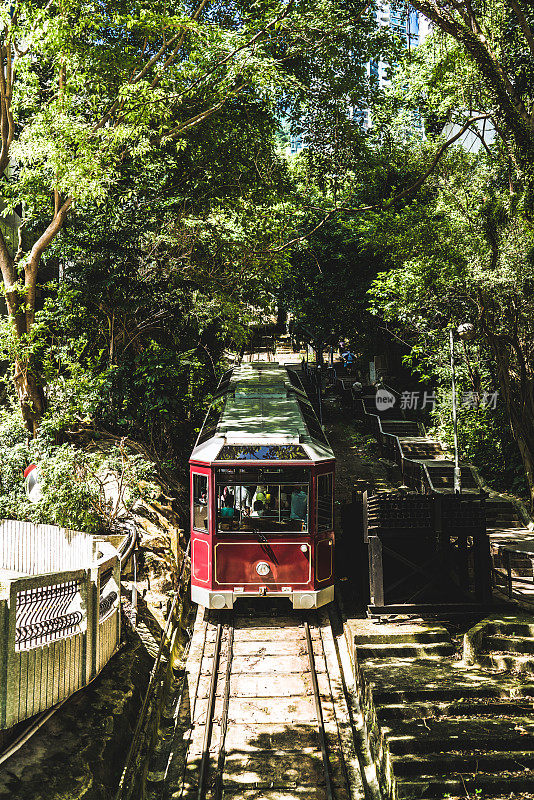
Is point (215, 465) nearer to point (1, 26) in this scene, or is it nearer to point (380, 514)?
point (380, 514)

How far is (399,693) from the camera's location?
856 cm

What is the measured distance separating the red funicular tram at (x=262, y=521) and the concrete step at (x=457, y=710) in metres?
2.71

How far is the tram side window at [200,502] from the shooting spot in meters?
11.0

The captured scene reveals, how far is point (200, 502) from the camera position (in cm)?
1112

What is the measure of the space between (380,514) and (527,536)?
593 cm

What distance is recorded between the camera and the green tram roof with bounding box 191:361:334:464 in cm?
1078

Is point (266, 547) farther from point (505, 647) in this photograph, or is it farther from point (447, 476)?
point (447, 476)

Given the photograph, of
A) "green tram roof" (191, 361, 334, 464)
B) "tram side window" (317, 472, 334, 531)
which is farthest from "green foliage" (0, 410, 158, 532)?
"tram side window" (317, 472, 334, 531)

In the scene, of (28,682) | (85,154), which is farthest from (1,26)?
(28,682)

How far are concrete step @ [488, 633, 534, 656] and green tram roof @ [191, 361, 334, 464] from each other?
3.62m

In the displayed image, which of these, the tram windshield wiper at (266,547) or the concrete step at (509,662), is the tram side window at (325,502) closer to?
the tram windshield wiper at (266,547)
